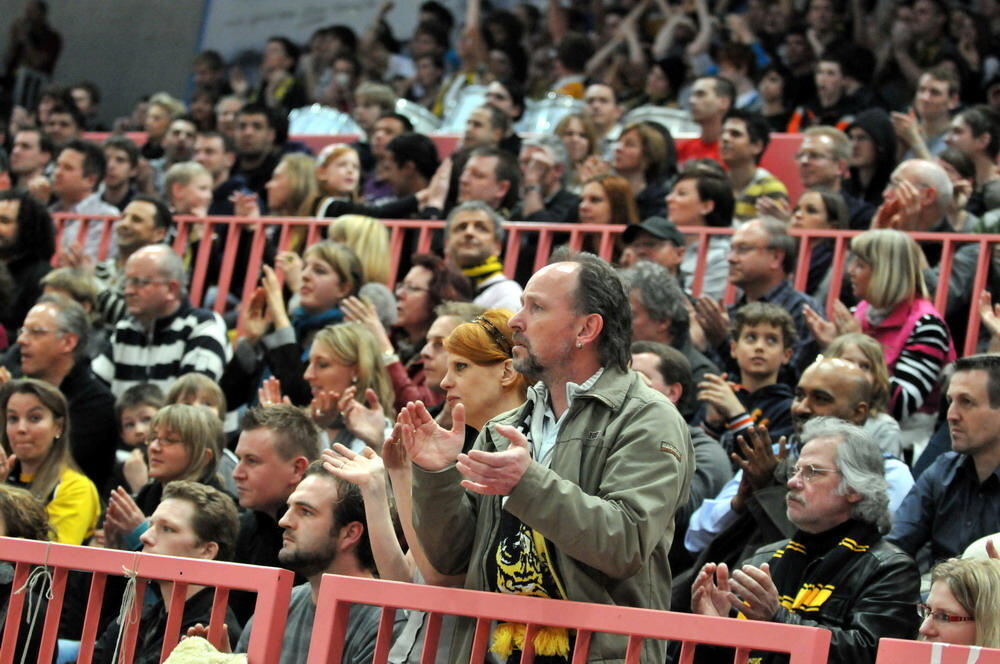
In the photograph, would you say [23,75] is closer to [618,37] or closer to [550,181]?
[618,37]

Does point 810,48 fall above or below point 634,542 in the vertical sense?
above

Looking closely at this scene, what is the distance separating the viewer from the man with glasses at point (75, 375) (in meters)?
6.68

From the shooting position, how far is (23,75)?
14.7 metres

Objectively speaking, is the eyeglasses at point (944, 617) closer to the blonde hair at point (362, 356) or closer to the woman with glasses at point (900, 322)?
the woman with glasses at point (900, 322)

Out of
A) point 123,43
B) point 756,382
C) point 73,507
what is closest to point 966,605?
point 756,382

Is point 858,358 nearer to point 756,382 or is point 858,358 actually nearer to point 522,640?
point 756,382

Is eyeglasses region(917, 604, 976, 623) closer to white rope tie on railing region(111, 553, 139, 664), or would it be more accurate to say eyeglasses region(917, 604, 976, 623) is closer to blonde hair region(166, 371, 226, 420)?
white rope tie on railing region(111, 553, 139, 664)

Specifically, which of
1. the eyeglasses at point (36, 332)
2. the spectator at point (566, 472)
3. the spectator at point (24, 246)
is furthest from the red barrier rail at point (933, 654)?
the spectator at point (24, 246)

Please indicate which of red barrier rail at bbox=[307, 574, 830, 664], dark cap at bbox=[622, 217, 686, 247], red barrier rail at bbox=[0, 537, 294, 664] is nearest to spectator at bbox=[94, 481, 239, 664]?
red barrier rail at bbox=[0, 537, 294, 664]

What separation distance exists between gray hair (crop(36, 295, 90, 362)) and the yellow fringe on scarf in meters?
4.03

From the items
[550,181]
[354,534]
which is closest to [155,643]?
[354,534]

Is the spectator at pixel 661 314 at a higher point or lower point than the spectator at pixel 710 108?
lower

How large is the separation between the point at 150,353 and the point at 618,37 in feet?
19.6

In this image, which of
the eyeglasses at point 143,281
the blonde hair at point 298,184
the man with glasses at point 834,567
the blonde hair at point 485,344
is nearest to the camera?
the man with glasses at point 834,567
